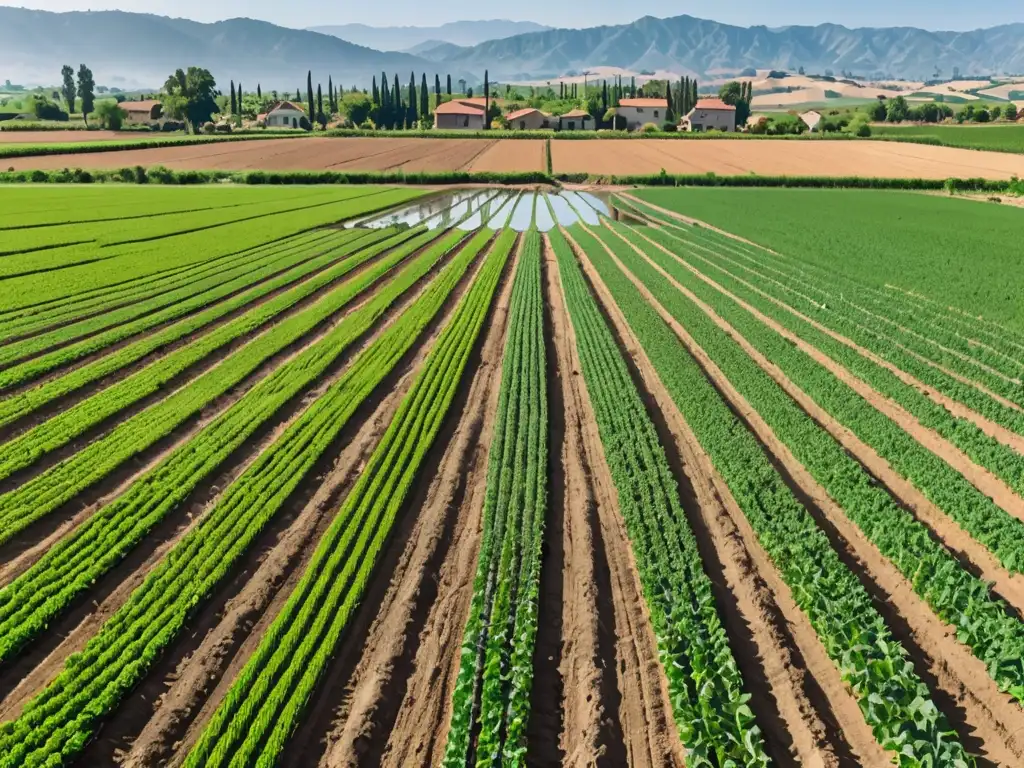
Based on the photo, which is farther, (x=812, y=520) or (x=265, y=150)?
(x=265, y=150)

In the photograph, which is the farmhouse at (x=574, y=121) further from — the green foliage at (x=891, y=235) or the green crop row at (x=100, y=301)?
the green crop row at (x=100, y=301)

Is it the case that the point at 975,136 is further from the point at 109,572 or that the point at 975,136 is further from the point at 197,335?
the point at 109,572

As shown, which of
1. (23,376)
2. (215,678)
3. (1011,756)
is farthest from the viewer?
(23,376)

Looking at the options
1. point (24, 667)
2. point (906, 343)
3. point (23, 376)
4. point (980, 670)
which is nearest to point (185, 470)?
point (24, 667)

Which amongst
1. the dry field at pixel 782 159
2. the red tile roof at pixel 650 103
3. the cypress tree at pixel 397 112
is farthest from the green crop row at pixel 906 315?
the cypress tree at pixel 397 112

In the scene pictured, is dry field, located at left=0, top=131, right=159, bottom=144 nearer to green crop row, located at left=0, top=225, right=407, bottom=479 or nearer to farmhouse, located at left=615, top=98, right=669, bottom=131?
farmhouse, located at left=615, top=98, right=669, bottom=131

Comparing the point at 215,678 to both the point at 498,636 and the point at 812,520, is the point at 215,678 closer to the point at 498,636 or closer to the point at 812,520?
the point at 498,636
